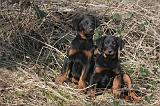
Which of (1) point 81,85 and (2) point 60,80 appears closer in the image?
(1) point 81,85

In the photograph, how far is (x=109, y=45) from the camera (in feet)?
20.2

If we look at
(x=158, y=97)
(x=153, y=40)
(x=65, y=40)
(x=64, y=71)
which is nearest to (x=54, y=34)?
(x=65, y=40)

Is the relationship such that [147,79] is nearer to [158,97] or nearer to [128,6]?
[158,97]

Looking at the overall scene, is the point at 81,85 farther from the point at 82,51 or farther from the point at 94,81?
the point at 82,51

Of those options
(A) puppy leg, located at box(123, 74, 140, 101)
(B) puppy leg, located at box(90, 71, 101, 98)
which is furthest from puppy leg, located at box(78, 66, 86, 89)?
(A) puppy leg, located at box(123, 74, 140, 101)

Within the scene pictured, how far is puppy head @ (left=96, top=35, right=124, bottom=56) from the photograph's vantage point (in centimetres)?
613

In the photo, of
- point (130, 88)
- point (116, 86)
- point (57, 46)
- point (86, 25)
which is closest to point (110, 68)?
point (116, 86)

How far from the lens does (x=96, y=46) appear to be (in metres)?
6.53

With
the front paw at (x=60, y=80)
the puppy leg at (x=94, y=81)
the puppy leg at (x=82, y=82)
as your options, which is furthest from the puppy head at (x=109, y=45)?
the front paw at (x=60, y=80)

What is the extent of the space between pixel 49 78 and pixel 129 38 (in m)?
1.64

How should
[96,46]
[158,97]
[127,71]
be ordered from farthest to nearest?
[127,71] → [96,46] → [158,97]

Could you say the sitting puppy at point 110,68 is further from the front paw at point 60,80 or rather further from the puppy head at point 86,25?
the front paw at point 60,80

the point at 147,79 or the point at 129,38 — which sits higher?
the point at 129,38

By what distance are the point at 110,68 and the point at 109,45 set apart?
1.13 feet
